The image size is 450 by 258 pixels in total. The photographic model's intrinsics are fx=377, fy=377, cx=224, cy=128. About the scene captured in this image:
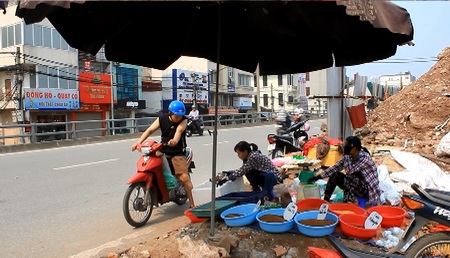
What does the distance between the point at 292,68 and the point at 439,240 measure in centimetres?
299

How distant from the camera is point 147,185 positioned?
16.1ft

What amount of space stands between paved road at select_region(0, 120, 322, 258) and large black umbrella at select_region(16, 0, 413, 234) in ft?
5.49

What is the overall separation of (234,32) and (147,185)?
224cm

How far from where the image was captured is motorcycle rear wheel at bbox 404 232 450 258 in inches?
107

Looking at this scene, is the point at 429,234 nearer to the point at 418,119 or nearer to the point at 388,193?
the point at 388,193

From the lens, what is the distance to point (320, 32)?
3834mm

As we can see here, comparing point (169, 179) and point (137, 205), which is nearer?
point (137, 205)

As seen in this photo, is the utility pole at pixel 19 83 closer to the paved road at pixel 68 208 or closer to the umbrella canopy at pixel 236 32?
the paved road at pixel 68 208

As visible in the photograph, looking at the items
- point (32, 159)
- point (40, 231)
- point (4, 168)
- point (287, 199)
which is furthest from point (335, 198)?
point (32, 159)

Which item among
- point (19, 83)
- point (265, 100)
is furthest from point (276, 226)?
point (265, 100)

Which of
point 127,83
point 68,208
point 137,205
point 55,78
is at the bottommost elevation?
point 68,208

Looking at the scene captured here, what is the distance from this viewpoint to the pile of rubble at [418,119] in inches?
338

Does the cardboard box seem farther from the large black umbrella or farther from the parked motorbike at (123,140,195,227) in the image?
the parked motorbike at (123,140,195,227)

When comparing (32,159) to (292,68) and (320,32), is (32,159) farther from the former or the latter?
(320,32)
